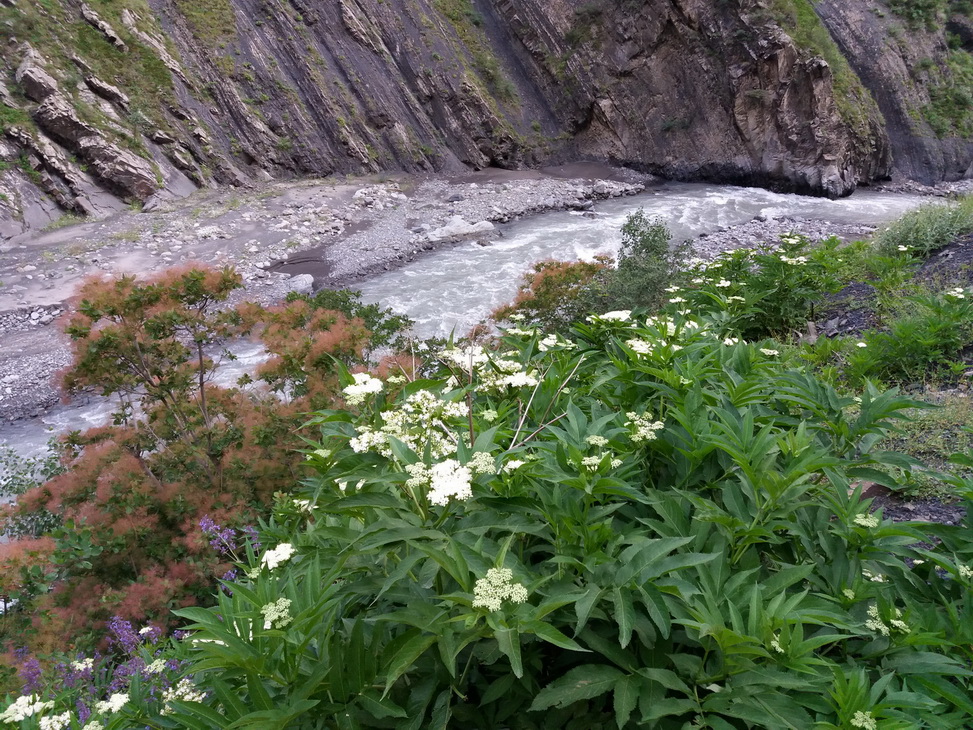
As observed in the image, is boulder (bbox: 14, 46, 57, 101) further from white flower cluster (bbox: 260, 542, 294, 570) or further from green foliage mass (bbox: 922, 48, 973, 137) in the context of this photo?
green foliage mass (bbox: 922, 48, 973, 137)

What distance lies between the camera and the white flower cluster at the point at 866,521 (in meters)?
1.98

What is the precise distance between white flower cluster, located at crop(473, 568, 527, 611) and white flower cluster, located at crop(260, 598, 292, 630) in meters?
0.61

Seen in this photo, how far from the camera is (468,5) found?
31.9 m

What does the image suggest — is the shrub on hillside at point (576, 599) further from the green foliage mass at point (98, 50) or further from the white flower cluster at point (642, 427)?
the green foliage mass at point (98, 50)

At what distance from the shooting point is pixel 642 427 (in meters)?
2.27

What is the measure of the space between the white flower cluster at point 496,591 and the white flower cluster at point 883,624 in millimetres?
1271

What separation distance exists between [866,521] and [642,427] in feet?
2.78

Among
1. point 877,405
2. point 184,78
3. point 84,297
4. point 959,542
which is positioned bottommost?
point 959,542

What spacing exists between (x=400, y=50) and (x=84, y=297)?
2709 cm

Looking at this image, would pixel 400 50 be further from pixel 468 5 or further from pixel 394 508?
pixel 394 508

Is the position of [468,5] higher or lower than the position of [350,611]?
higher

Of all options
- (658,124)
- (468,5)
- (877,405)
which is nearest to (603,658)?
(877,405)

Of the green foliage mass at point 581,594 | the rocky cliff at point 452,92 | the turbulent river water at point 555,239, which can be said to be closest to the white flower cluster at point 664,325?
the green foliage mass at point 581,594

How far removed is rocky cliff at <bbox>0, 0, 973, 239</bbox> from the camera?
18.5m
